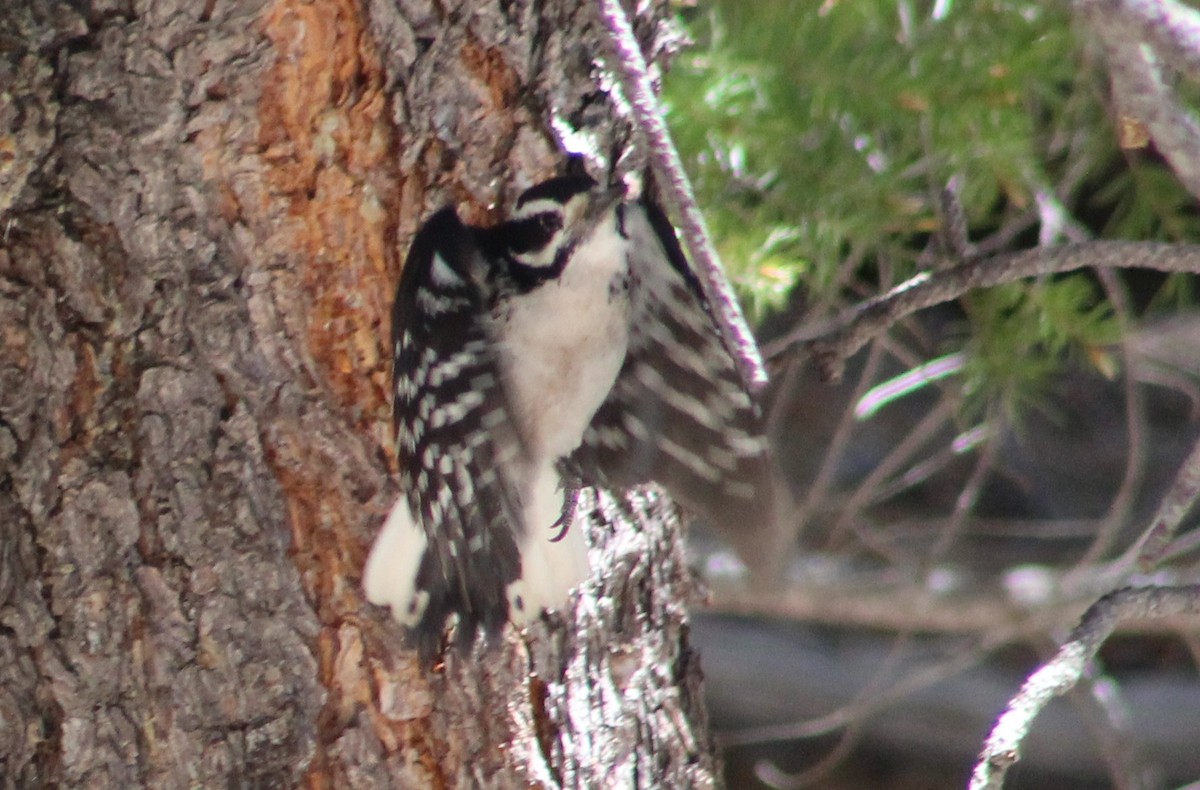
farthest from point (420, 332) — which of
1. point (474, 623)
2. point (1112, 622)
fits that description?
point (1112, 622)

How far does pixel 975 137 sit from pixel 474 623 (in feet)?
2.81

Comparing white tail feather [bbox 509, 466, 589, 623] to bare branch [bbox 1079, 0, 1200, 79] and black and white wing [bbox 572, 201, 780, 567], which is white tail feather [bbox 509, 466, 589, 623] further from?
bare branch [bbox 1079, 0, 1200, 79]

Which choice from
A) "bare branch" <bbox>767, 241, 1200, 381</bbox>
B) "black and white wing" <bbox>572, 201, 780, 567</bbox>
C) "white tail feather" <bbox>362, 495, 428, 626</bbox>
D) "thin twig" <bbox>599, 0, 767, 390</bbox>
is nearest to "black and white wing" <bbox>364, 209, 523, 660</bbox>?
"white tail feather" <bbox>362, 495, 428, 626</bbox>

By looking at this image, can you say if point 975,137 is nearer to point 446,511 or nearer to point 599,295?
point 599,295

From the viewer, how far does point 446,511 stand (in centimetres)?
123

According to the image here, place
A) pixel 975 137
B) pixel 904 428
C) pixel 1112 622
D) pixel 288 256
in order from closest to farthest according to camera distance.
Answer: pixel 1112 622 → pixel 288 256 → pixel 975 137 → pixel 904 428

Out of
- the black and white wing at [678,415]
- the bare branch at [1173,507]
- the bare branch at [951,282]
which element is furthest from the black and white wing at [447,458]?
the bare branch at [1173,507]

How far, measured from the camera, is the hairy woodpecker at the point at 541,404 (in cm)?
120

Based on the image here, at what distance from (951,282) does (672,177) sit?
0.51 m

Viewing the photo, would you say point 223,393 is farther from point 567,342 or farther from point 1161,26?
point 1161,26

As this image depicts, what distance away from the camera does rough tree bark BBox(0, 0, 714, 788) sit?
4.11 feet

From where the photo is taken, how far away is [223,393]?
1.28 m

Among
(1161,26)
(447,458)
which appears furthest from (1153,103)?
(447,458)

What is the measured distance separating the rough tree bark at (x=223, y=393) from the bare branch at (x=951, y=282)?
397 mm
